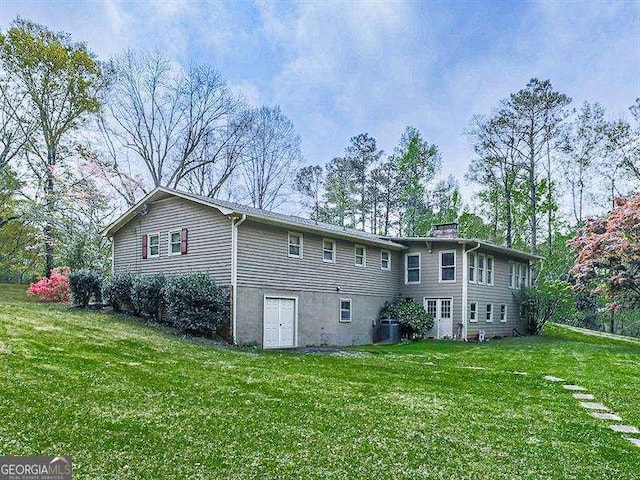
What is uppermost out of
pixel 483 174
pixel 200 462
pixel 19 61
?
pixel 19 61

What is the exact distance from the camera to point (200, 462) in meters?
4.63

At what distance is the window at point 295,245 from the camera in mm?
16531

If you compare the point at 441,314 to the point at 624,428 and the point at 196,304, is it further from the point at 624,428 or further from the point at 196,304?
the point at 624,428

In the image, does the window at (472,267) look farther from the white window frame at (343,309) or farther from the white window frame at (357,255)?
the white window frame at (343,309)

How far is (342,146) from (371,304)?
19943 mm

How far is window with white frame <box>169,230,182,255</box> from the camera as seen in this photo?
1648 cm

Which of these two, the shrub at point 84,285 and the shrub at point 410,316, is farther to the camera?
the shrub at point 410,316

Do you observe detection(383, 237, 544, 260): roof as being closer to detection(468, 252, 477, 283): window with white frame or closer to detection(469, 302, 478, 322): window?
detection(468, 252, 477, 283): window with white frame

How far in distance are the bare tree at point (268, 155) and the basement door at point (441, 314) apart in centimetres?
1524

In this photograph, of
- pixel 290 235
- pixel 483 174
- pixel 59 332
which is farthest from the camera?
pixel 483 174

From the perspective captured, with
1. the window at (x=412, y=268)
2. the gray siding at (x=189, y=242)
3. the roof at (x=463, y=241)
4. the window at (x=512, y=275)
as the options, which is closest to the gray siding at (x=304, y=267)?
the gray siding at (x=189, y=242)

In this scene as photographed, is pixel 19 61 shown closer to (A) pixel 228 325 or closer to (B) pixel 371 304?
(A) pixel 228 325

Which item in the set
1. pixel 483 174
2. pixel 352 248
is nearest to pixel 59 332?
pixel 352 248

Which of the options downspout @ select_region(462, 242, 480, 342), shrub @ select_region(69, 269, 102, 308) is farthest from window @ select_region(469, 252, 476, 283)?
shrub @ select_region(69, 269, 102, 308)
